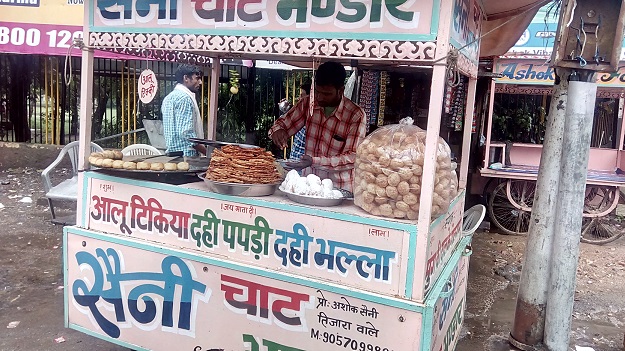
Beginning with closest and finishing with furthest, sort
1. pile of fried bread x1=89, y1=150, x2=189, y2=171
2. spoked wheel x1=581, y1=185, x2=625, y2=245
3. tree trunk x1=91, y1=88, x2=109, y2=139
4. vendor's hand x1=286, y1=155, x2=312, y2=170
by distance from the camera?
pile of fried bread x1=89, y1=150, x2=189, y2=171 → vendor's hand x1=286, y1=155, x2=312, y2=170 → spoked wheel x1=581, y1=185, x2=625, y2=245 → tree trunk x1=91, y1=88, x2=109, y2=139

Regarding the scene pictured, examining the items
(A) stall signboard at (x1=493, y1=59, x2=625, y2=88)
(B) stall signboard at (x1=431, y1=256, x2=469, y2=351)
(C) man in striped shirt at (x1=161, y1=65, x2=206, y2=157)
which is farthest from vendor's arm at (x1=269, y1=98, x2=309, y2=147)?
(A) stall signboard at (x1=493, y1=59, x2=625, y2=88)

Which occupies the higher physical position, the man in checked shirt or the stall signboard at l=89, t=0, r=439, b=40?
the stall signboard at l=89, t=0, r=439, b=40

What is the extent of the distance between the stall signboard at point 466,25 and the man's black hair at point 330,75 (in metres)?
0.94

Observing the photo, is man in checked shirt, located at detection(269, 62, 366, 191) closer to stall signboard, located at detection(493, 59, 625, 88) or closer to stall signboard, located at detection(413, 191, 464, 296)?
stall signboard, located at detection(413, 191, 464, 296)

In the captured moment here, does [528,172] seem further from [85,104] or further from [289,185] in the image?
[85,104]

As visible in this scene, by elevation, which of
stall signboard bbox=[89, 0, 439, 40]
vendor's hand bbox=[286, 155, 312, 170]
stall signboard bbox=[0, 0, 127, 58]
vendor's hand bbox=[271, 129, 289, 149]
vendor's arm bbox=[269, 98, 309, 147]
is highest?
stall signboard bbox=[0, 0, 127, 58]

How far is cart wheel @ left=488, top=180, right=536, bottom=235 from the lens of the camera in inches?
268

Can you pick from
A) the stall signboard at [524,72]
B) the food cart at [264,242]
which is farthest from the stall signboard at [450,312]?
the stall signboard at [524,72]

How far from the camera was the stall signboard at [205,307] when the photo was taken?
7.72 feet

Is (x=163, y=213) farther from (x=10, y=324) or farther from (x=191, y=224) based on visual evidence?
(x=10, y=324)

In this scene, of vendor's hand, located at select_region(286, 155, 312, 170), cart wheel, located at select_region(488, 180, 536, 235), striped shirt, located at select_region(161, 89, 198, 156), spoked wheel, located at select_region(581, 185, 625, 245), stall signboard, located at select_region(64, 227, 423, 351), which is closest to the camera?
A: stall signboard, located at select_region(64, 227, 423, 351)

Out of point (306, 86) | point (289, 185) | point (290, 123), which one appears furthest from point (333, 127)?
point (306, 86)

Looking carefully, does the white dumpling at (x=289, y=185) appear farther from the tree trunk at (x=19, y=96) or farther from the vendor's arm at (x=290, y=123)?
the tree trunk at (x=19, y=96)

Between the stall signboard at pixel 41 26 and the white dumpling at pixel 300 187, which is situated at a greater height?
the stall signboard at pixel 41 26
